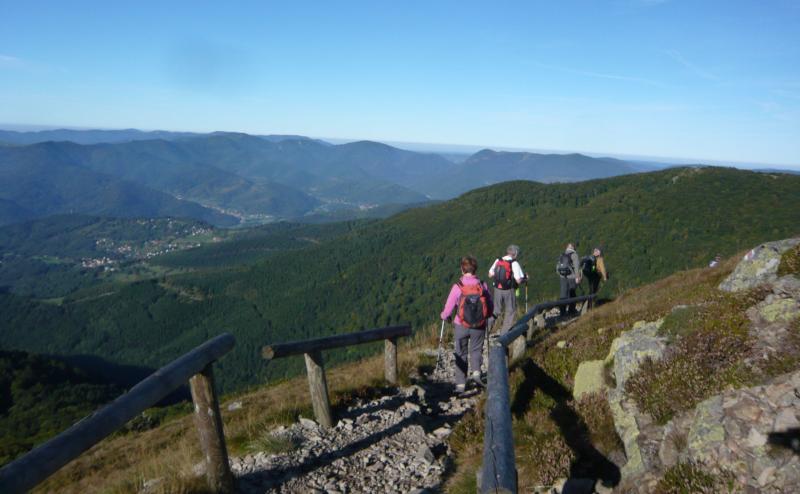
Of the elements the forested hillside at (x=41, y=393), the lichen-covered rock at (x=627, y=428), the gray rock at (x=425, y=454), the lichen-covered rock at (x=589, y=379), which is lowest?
the forested hillside at (x=41, y=393)

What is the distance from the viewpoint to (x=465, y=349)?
7.93 meters

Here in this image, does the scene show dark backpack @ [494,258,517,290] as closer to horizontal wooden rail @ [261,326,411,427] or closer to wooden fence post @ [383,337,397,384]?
wooden fence post @ [383,337,397,384]

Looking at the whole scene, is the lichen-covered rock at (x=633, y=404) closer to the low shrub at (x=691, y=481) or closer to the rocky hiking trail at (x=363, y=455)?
the low shrub at (x=691, y=481)

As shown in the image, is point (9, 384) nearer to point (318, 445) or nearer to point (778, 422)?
point (318, 445)

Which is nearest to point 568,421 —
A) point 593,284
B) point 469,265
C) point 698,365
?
point 698,365

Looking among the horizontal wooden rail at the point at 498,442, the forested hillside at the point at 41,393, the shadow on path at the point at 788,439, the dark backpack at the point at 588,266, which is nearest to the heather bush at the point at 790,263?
the shadow on path at the point at 788,439

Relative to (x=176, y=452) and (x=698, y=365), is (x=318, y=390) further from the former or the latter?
(x=698, y=365)

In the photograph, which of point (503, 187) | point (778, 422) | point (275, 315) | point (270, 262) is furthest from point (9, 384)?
point (503, 187)

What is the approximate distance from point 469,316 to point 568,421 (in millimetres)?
2859

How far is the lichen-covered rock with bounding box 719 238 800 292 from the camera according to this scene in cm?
694

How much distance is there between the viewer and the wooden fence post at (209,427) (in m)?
4.12

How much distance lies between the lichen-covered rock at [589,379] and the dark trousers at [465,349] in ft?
6.92

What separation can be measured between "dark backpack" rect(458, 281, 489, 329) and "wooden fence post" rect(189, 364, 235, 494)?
451 centimetres

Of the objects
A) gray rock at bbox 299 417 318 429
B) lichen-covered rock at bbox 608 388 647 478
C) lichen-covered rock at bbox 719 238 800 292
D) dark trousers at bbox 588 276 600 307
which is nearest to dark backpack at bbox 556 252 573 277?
dark trousers at bbox 588 276 600 307
